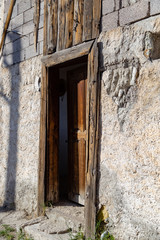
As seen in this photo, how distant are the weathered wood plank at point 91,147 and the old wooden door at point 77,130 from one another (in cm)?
72

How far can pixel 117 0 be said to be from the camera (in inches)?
120

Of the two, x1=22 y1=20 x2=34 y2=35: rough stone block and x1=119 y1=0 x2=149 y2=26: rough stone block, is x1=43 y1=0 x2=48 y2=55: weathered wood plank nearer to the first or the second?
x1=22 y1=20 x2=34 y2=35: rough stone block

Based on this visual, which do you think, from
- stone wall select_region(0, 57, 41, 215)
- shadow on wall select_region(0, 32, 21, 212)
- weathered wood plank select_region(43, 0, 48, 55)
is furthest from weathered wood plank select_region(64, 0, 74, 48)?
shadow on wall select_region(0, 32, 21, 212)

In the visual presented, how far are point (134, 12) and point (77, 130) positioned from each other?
181cm

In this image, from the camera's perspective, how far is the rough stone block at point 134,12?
2799 mm

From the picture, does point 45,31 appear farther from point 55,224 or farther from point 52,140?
point 55,224

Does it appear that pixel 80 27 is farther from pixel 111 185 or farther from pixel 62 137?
pixel 62 137

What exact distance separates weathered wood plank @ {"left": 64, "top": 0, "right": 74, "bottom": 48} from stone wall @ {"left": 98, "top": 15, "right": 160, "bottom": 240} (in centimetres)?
59

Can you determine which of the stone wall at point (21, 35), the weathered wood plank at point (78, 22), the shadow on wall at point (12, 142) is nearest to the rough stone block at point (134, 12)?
the weathered wood plank at point (78, 22)

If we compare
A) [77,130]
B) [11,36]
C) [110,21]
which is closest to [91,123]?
[77,130]

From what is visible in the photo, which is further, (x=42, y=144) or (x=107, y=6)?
(x=42, y=144)

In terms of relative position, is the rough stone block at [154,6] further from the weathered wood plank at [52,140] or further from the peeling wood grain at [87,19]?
the weathered wood plank at [52,140]

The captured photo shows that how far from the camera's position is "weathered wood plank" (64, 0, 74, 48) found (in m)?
3.58

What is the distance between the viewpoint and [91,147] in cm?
313
